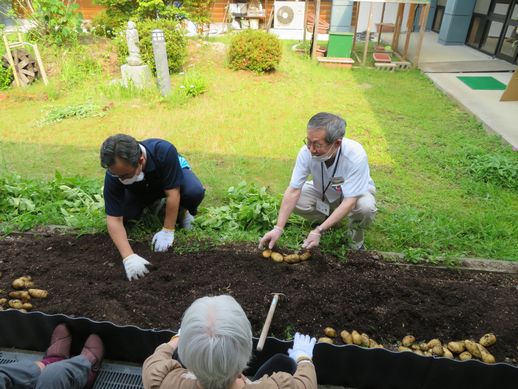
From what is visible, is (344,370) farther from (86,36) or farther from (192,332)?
(86,36)

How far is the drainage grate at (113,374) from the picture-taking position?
2178 mm

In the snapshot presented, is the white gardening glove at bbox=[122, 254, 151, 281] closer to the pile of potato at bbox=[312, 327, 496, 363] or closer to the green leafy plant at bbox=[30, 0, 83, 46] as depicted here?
the pile of potato at bbox=[312, 327, 496, 363]

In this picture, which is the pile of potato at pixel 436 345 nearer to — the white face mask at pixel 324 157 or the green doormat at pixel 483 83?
the white face mask at pixel 324 157

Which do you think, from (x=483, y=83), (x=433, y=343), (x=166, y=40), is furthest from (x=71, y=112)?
(x=483, y=83)

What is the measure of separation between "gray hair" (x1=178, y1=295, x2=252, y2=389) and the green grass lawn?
82.8 inches

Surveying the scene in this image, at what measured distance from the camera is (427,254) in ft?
9.60

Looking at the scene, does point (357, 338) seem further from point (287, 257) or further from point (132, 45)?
point (132, 45)

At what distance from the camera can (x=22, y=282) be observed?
2.56 m

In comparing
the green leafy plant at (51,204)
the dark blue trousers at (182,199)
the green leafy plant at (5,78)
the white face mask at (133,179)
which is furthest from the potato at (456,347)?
the green leafy plant at (5,78)

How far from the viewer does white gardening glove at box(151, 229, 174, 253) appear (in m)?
2.94

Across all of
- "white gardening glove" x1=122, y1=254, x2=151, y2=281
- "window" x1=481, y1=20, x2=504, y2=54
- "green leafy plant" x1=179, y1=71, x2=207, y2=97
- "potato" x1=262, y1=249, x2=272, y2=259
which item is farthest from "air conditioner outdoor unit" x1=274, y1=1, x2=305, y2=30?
"white gardening glove" x1=122, y1=254, x2=151, y2=281

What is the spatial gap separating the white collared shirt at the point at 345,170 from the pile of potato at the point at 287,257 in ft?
1.70

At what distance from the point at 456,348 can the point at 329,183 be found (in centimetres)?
140

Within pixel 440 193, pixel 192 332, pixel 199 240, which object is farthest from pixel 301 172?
pixel 440 193
